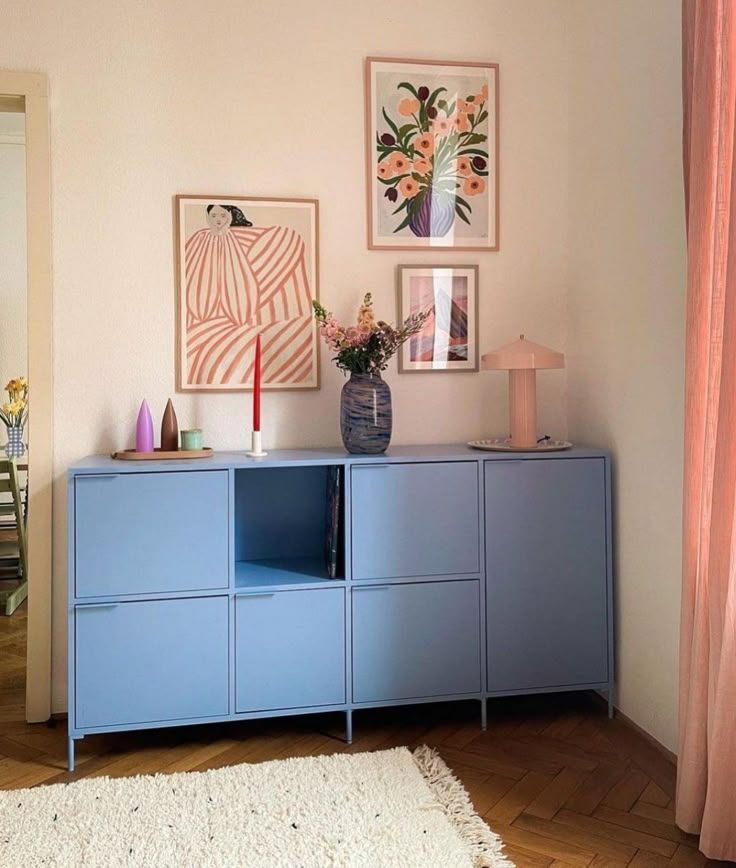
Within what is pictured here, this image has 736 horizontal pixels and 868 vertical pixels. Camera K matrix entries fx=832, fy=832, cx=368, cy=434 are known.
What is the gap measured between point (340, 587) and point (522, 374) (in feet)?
2.94

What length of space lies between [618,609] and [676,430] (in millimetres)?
691

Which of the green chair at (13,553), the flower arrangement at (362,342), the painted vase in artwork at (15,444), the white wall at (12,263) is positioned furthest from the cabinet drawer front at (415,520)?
the white wall at (12,263)

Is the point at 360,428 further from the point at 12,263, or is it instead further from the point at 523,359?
the point at 12,263

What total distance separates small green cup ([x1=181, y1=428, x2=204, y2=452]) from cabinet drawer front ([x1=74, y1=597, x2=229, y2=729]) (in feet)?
1.61

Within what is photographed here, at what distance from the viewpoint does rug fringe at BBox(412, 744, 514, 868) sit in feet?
6.11

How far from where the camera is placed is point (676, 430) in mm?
2307

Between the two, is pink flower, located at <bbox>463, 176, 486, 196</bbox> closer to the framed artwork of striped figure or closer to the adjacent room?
the adjacent room

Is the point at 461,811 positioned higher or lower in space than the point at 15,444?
lower

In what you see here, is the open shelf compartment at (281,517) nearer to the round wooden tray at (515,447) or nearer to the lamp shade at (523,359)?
the round wooden tray at (515,447)

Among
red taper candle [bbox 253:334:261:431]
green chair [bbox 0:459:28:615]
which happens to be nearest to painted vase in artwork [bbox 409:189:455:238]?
red taper candle [bbox 253:334:261:431]

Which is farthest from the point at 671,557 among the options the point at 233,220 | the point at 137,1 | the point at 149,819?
the point at 137,1

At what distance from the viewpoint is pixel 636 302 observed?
2.52 m

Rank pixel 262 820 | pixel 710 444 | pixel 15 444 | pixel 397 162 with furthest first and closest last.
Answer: pixel 15 444
pixel 397 162
pixel 262 820
pixel 710 444

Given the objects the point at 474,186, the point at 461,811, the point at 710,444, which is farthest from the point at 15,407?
the point at 710,444
